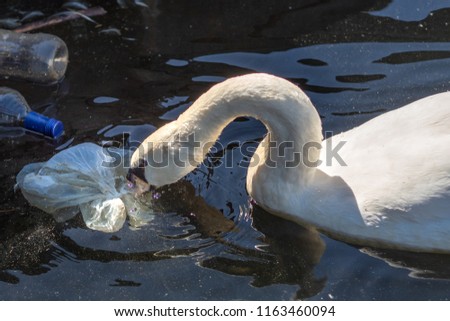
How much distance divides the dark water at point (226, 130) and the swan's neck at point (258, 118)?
1.07 feet

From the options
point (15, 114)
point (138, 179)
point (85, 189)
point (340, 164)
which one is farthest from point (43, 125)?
point (340, 164)

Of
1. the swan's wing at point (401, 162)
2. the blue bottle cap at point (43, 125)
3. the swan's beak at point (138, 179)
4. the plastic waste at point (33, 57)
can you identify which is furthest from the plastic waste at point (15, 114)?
the swan's wing at point (401, 162)

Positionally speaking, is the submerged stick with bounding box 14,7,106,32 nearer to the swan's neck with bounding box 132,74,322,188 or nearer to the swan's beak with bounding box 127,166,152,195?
the swan's beak with bounding box 127,166,152,195

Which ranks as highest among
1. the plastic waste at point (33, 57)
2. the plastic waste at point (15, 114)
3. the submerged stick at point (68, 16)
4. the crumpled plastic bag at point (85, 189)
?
the submerged stick at point (68, 16)

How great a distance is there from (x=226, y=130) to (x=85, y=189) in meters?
0.96

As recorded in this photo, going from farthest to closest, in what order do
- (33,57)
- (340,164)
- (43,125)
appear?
1. (33,57)
2. (43,125)
3. (340,164)

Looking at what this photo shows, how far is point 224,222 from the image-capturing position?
455 centimetres

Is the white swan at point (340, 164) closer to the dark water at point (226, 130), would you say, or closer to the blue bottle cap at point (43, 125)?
the dark water at point (226, 130)

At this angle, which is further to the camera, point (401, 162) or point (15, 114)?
point (15, 114)

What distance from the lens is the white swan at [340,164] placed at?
4.09 m

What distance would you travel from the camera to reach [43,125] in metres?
5.19

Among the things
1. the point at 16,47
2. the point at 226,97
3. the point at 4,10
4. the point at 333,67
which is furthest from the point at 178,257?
the point at 4,10

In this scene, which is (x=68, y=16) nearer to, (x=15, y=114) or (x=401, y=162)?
(x=15, y=114)

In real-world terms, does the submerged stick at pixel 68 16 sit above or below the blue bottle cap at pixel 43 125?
above
